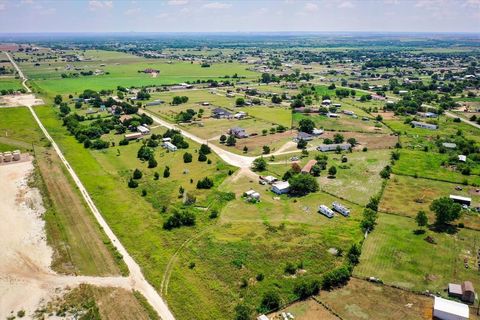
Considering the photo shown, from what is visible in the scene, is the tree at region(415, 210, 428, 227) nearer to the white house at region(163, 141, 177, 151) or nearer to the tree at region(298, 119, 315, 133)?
the tree at region(298, 119, 315, 133)

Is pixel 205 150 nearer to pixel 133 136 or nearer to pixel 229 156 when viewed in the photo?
pixel 229 156

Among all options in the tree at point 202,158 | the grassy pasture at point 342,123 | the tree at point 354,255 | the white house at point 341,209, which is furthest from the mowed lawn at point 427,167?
the tree at point 202,158

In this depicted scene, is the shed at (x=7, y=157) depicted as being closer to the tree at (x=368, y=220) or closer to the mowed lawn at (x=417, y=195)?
A: the tree at (x=368, y=220)

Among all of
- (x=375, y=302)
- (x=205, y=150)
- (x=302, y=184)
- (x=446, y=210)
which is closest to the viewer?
(x=375, y=302)

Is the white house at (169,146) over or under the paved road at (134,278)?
over

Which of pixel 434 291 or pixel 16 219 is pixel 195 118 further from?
pixel 434 291

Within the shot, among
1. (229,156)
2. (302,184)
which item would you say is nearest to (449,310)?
(302,184)

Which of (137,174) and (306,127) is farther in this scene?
(306,127)
